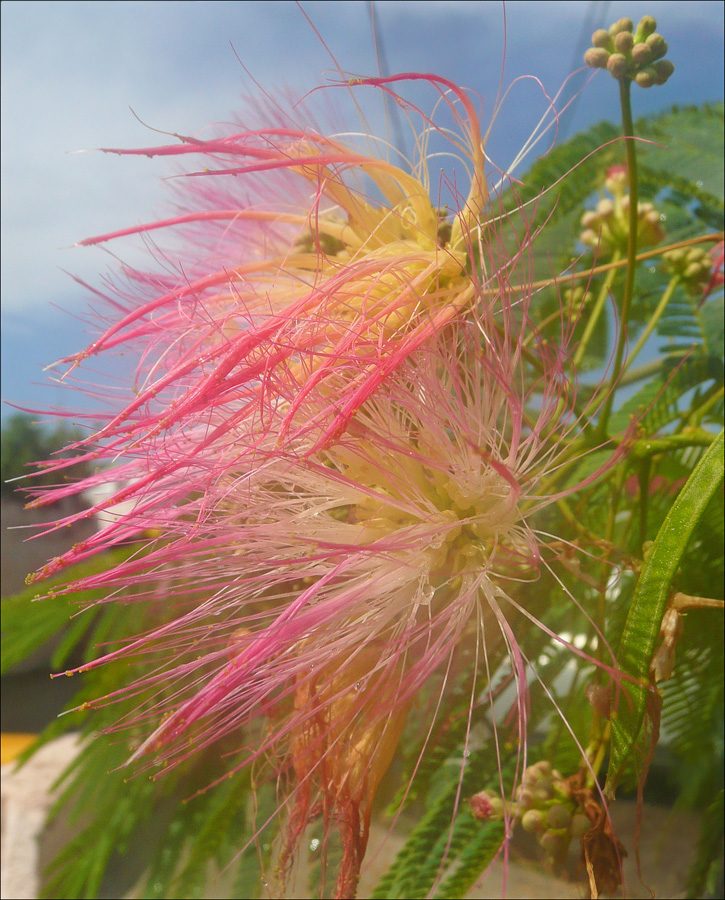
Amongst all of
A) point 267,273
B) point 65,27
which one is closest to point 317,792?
point 267,273

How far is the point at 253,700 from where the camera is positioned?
0.39m

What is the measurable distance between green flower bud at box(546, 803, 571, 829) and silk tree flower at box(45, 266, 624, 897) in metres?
0.09

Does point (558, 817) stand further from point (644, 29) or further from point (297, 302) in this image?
point (644, 29)

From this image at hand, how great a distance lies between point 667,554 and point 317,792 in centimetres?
30

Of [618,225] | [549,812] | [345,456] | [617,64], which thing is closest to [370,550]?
[345,456]

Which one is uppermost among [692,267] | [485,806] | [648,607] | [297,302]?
[692,267]

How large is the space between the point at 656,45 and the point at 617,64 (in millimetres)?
27

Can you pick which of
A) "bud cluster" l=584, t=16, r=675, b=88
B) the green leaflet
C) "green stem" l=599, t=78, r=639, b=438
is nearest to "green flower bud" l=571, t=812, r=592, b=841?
the green leaflet

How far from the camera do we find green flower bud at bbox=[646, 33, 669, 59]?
42 centimetres

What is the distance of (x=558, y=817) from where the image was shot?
0.44m

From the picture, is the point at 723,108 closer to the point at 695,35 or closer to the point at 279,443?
the point at 695,35

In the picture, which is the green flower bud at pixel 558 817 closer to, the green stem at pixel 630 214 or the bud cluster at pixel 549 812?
the bud cluster at pixel 549 812

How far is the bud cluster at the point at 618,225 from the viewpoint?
0.65 m

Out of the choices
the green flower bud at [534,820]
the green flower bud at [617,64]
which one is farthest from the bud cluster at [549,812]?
the green flower bud at [617,64]
